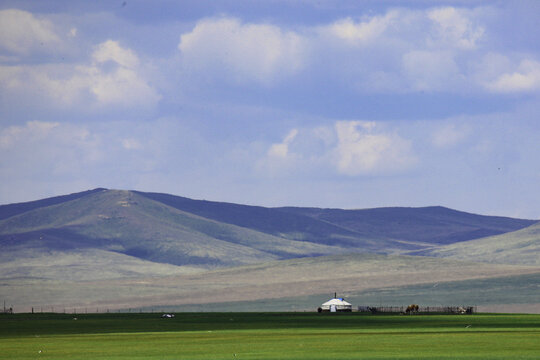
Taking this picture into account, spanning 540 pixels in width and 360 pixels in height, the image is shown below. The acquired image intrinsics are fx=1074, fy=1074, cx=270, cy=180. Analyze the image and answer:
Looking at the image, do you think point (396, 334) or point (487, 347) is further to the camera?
point (396, 334)

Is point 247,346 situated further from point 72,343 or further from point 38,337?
point 38,337

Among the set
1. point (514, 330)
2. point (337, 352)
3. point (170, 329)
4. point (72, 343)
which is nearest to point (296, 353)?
point (337, 352)

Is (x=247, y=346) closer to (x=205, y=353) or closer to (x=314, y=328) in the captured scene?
(x=205, y=353)

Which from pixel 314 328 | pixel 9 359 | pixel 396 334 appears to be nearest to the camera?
Result: pixel 9 359

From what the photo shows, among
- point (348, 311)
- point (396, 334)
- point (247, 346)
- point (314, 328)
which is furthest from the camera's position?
point (348, 311)

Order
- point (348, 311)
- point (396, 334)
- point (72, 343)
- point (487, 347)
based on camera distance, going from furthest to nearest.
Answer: point (348, 311) < point (396, 334) < point (72, 343) < point (487, 347)

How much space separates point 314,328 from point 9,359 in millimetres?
45071

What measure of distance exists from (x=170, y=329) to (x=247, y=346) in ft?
114

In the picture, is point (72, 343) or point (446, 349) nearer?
point (446, 349)

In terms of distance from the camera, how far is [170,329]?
11206 cm

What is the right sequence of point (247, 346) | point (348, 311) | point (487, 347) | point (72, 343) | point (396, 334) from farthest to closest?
1. point (348, 311)
2. point (396, 334)
3. point (72, 343)
4. point (247, 346)
5. point (487, 347)

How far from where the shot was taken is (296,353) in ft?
230

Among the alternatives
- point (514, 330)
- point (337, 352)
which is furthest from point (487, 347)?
point (514, 330)

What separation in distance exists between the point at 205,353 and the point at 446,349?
52.7ft
